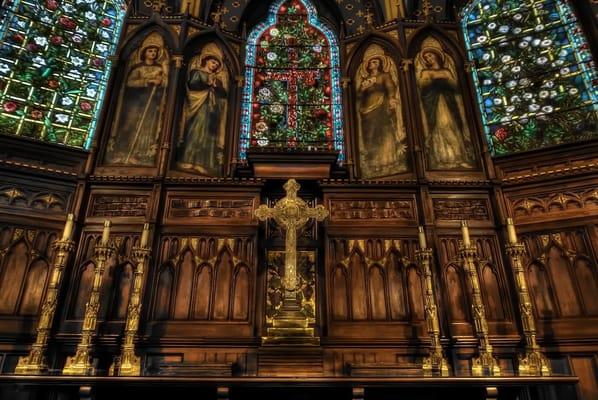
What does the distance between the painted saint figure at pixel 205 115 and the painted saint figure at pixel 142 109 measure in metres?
0.50

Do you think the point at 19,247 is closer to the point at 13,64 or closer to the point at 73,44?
the point at 13,64

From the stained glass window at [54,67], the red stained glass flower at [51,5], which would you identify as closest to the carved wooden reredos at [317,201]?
the stained glass window at [54,67]

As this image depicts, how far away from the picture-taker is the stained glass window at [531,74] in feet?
26.1

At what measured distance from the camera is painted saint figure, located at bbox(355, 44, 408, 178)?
26.2 feet

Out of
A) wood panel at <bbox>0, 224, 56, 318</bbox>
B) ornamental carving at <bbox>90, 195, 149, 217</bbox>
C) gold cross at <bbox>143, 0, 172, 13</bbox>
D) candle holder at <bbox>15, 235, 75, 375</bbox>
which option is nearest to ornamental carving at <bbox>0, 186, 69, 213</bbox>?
wood panel at <bbox>0, 224, 56, 318</bbox>

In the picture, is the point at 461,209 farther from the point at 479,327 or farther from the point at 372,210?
the point at 479,327

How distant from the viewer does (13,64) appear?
8.00 meters

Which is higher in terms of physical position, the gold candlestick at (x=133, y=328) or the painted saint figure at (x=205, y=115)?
the painted saint figure at (x=205, y=115)

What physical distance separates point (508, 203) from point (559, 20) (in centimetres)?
451

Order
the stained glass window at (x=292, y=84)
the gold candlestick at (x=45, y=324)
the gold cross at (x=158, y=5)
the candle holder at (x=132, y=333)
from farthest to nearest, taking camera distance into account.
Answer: the gold cross at (x=158, y=5) < the stained glass window at (x=292, y=84) < the candle holder at (x=132, y=333) < the gold candlestick at (x=45, y=324)

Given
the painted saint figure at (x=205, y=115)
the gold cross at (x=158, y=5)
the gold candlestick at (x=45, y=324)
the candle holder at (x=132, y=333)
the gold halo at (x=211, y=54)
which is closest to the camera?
the gold candlestick at (x=45, y=324)

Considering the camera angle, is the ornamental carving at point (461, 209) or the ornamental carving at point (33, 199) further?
the ornamental carving at point (461, 209)

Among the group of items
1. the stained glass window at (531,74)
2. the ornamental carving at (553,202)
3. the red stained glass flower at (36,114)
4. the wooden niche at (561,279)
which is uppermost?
the stained glass window at (531,74)

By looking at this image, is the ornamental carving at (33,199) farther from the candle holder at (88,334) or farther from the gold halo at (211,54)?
the gold halo at (211,54)
